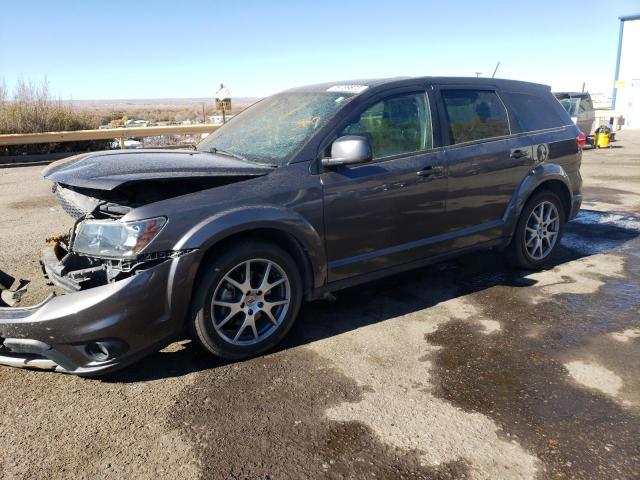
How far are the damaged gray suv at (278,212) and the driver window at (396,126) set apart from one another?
1 centimetres

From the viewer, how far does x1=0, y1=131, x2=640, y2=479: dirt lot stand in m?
2.48

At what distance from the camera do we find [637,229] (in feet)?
22.4

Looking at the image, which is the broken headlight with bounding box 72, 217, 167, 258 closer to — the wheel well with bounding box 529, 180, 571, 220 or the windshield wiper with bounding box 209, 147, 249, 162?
Answer: the windshield wiper with bounding box 209, 147, 249, 162

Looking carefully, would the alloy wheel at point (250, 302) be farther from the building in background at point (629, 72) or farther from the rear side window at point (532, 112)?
the building in background at point (629, 72)

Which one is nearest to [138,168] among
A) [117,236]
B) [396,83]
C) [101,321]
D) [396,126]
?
[117,236]

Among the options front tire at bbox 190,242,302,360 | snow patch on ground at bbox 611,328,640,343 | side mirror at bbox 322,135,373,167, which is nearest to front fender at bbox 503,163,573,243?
snow patch on ground at bbox 611,328,640,343

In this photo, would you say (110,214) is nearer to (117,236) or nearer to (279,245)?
(117,236)

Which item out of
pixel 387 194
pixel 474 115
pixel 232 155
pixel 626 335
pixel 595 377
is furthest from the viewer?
pixel 474 115

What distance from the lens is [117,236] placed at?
3057mm

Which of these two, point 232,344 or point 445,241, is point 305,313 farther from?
point 445,241

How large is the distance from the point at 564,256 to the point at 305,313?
316 cm

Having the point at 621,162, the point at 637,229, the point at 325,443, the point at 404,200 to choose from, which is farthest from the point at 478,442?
the point at 621,162

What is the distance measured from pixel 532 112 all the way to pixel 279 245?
122 inches

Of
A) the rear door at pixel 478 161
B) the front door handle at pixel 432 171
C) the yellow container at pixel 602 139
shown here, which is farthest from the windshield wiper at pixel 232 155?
the yellow container at pixel 602 139
